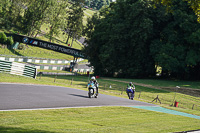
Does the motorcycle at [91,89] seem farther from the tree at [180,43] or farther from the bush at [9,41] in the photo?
the bush at [9,41]

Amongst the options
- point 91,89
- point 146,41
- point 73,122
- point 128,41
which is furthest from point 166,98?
point 73,122

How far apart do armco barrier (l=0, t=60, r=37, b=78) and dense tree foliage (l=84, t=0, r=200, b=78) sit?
76.8 feet

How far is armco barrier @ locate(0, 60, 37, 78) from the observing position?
29.0 m

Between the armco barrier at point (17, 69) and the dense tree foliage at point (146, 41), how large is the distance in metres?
23.4

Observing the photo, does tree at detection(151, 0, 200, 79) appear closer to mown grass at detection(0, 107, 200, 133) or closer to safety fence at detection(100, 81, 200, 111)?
safety fence at detection(100, 81, 200, 111)

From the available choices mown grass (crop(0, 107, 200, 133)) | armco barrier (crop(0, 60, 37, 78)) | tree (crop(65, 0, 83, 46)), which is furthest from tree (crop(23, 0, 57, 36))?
mown grass (crop(0, 107, 200, 133))

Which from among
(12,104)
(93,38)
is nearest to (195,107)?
(12,104)

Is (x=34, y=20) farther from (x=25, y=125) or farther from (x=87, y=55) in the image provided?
(x=25, y=125)

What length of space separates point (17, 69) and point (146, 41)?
28.7 m

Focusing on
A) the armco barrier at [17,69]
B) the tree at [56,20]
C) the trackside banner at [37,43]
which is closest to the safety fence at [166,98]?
the armco barrier at [17,69]

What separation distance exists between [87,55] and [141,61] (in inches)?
514

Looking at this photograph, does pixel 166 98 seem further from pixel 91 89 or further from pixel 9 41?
pixel 9 41

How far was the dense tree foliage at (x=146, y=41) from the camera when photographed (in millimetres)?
46531

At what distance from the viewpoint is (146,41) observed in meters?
52.6
